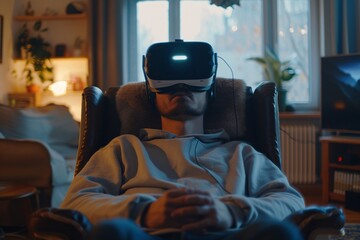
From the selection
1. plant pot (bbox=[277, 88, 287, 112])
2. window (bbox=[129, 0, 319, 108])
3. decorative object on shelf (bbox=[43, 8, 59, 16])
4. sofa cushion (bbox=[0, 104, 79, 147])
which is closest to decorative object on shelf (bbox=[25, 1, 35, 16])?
decorative object on shelf (bbox=[43, 8, 59, 16])

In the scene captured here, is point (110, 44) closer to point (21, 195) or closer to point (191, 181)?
point (21, 195)

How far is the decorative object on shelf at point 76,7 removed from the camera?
4363 millimetres

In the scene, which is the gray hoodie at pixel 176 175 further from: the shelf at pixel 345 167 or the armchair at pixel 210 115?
the shelf at pixel 345 167

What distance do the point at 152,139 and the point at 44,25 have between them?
3.23m

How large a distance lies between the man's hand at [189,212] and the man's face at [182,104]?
1.75 ft

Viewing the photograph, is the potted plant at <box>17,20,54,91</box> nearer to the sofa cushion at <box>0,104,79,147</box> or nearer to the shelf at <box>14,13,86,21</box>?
the shelf at <box>14,13,86,21</box>

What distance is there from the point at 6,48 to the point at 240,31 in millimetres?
2267

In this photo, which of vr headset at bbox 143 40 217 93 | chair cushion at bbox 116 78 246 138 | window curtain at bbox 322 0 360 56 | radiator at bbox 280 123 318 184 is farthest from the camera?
radiator at bbox 280 123 318 184

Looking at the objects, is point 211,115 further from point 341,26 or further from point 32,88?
point 32,88

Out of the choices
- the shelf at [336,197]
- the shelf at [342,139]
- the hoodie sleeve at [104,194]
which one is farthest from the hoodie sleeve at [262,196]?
the shelf at [336,197]

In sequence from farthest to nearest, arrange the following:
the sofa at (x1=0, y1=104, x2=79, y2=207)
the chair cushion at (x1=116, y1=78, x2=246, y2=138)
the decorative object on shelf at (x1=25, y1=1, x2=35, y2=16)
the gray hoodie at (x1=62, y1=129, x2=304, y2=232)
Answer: the decorative object on shelf at (x1=25, y1=1, x2=35, y2=16) → the sofa at (x1=0, y1=104, x2=79, y2=207) → the chair cushion at (x1=116, y1=78, x2=246, y2=138) → the gray hoodie at (x1=62, y1=129, x2=304, y2=232)

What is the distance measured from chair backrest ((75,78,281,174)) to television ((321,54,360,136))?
201cm

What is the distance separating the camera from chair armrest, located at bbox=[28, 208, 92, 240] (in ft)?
3.87

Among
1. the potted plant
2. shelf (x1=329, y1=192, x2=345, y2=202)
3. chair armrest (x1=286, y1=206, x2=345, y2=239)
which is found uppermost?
the potted plant
